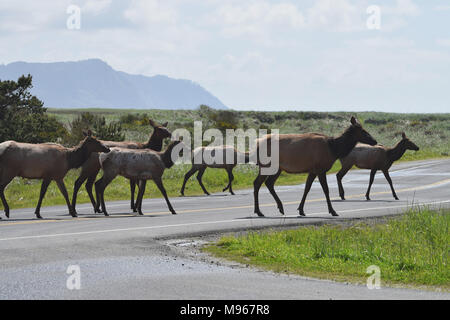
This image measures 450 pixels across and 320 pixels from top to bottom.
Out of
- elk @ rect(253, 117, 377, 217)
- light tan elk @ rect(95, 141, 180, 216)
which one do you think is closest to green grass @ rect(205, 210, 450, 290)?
elk @ rect(253, 117, 377, 217)

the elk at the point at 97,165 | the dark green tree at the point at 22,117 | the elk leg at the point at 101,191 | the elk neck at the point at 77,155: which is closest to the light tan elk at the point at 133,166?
the elk leg at the point at 101,191

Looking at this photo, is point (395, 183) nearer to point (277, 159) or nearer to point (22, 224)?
point (277, 159)

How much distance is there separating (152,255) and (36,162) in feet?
24.0

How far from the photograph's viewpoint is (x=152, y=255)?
11.8 meters

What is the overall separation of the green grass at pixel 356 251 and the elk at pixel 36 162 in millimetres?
6398

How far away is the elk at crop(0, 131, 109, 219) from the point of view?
17.7m

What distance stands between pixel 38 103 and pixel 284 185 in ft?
62.0

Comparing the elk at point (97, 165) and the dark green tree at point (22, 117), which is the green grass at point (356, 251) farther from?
the dark green tree at point (22, 117)

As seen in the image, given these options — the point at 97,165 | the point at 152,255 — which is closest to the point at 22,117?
the point at 97,165

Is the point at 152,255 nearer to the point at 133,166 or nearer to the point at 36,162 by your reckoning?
the point at 133,166

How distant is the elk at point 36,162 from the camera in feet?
58.1

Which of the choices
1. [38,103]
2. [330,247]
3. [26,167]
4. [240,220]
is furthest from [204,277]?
[38,103]

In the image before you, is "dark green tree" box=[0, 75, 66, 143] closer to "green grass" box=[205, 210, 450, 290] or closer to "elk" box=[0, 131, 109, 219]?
"elk" box=[0, 131, 109, 219]

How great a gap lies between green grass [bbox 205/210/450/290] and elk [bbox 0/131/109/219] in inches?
252
